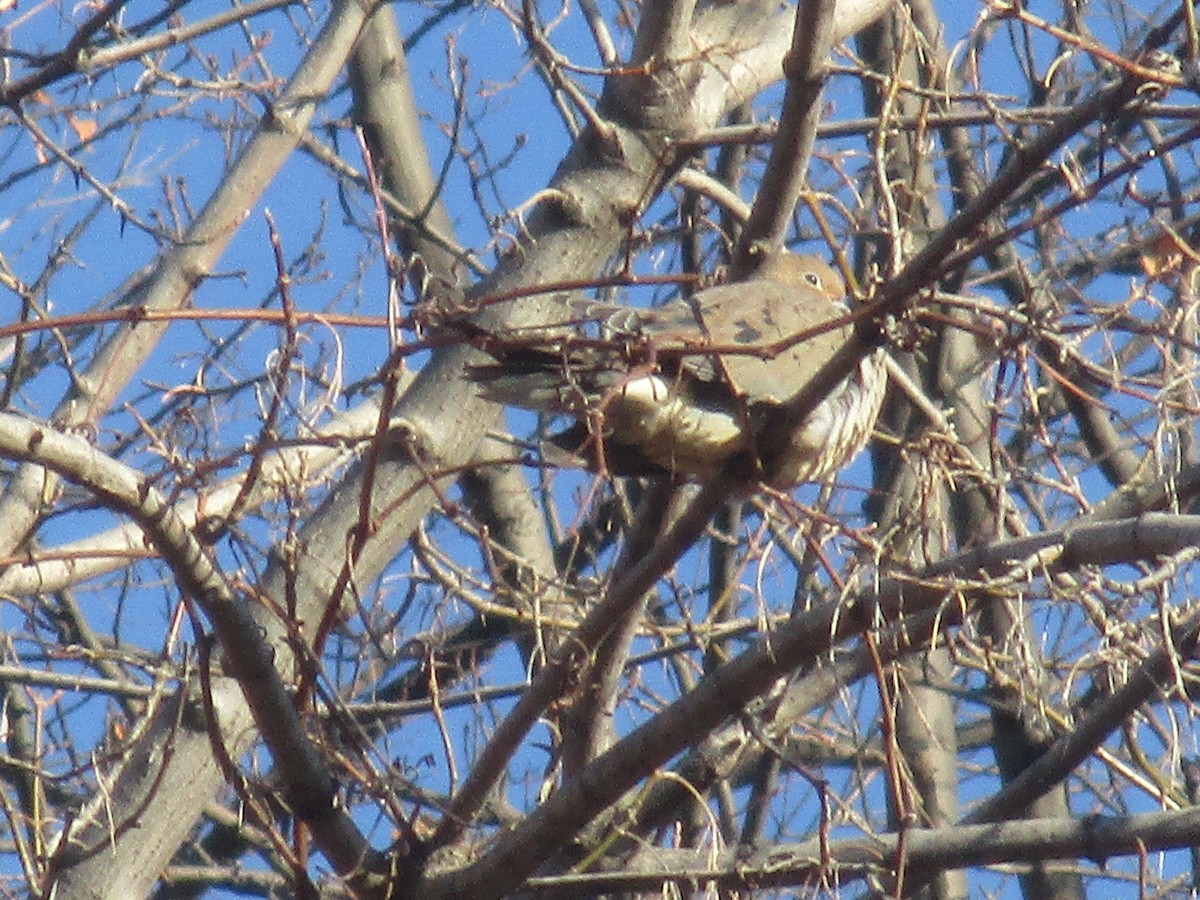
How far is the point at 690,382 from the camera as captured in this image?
4.14 meters

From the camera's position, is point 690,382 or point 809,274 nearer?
point 690,382

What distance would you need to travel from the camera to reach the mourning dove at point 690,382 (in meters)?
3.22

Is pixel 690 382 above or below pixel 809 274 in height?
below

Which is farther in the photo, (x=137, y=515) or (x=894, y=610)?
(x=894, y=610)

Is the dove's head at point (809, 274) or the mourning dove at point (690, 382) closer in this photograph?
the mourning dove at point (690, 382)

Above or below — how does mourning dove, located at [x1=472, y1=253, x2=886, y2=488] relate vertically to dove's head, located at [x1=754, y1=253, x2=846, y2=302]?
below

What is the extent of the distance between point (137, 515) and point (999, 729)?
15.4 feet

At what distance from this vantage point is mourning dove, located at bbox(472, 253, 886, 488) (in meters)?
3.22

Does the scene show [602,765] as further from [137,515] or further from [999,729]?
[999,729]

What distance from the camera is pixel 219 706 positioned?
463 cm

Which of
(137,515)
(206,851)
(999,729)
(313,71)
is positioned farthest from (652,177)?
(206,851)

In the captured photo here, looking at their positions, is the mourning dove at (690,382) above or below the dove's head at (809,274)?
below

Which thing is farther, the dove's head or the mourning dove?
the dove's head

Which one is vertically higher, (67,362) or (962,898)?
(67,362)
